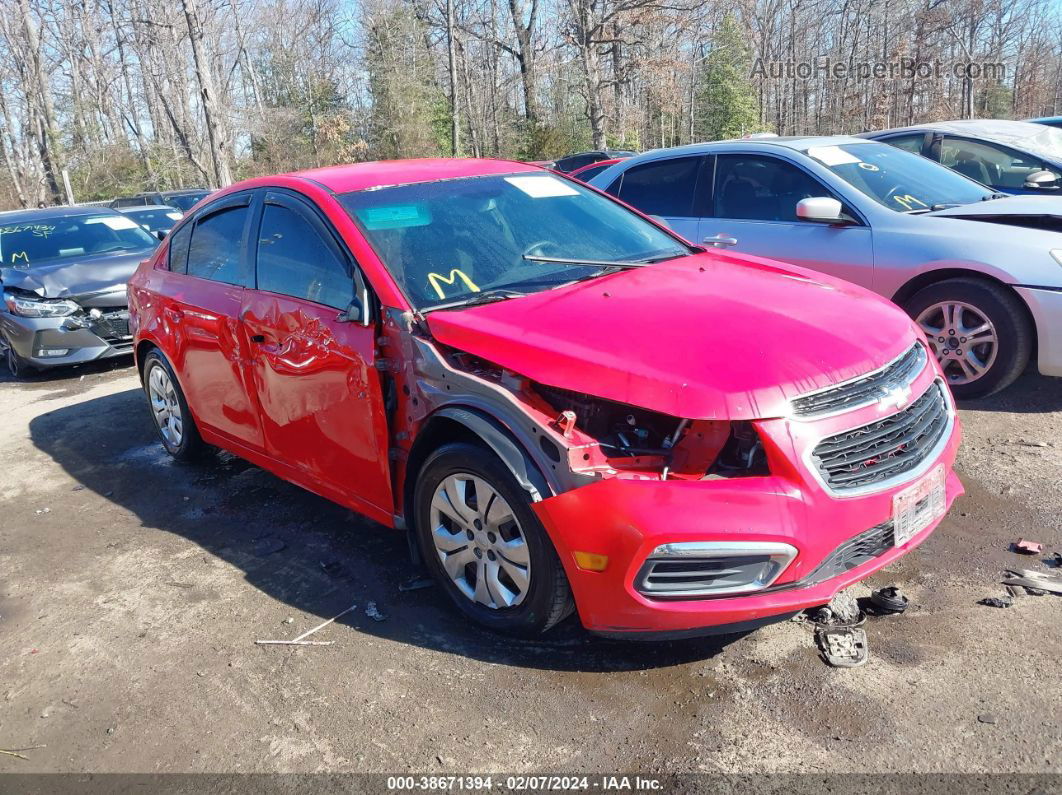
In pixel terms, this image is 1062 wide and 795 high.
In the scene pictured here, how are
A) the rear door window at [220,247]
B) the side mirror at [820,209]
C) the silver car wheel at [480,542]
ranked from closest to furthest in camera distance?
1. the silver car wheel at [480,542]
2. the rear door window at [220,247]
3. the side mirror at [820,209]

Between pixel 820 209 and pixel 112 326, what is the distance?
663 centimetres

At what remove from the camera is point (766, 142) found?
20.3 feet

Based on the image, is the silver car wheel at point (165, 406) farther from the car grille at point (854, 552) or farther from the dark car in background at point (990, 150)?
the dark car in background at point (990, 150)

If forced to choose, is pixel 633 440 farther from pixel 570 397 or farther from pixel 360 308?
pixel 360 308

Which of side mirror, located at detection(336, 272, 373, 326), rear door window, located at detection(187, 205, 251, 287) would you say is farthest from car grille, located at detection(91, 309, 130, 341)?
side mirror, located at detection(336, 272, 373, 326)

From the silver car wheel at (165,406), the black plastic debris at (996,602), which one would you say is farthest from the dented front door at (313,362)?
the black plastic debris at (996,602)

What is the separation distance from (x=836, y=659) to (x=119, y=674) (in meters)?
2.66

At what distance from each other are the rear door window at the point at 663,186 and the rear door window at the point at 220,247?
331cm

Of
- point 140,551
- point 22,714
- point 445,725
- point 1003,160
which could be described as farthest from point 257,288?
point 1003,160

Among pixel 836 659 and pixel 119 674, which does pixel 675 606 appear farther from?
pixel 119 674

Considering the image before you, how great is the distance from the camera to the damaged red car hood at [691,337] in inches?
103

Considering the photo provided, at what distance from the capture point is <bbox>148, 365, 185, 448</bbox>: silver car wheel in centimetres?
519

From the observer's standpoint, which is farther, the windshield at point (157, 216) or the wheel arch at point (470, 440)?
the windshield at point (157, 216)

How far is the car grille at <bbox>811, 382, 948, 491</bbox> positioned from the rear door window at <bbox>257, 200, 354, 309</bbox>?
1.99m
